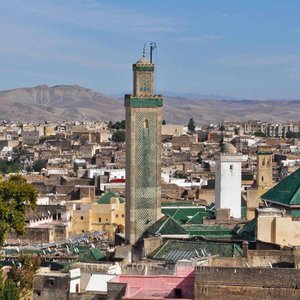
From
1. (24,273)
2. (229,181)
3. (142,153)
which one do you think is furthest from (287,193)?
(24,273)

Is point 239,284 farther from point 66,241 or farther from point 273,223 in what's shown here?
point 66,241

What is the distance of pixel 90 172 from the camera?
4309cm

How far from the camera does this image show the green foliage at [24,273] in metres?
17.9

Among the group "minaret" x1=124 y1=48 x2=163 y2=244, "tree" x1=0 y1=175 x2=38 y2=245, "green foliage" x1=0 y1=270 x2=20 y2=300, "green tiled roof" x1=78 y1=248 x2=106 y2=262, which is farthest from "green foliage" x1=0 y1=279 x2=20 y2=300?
"minaret" x1=124 y1=48 x2=163 y2=244

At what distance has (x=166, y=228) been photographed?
2181 cm

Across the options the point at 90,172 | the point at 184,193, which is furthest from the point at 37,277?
the point at 90,172

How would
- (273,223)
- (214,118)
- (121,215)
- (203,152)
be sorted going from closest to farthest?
1. (273,223)
2. (121,215)
3. (203,152)
4. (214,118)

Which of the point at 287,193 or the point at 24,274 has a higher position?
the point at 287,193

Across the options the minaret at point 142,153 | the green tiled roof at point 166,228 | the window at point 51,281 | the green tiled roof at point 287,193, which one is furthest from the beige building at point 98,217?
the window at point 51,281

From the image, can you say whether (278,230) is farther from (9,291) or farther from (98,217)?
(98,217)

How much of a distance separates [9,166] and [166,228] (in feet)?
101

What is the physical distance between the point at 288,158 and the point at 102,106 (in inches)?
5301

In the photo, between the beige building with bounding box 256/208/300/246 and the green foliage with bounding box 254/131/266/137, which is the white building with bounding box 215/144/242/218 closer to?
the beige building with bounding box 256/208/300/246

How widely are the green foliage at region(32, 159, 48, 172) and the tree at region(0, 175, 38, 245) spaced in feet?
96.1
